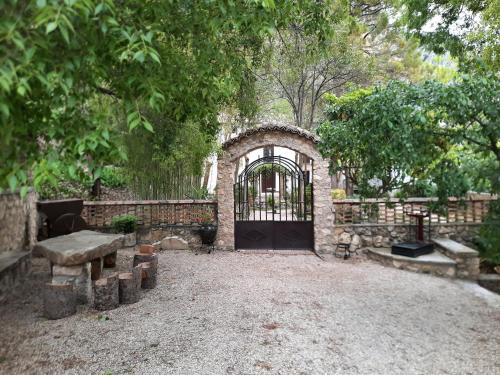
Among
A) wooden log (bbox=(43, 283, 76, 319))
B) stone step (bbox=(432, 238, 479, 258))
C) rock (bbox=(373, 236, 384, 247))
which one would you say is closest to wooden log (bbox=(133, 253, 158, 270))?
wooden log (bbox=(43, 283, 76, 319))

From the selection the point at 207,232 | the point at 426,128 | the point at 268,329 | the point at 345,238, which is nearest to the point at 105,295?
the point at 268,329

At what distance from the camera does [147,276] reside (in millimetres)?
5168

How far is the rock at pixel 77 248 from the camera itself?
4387mm

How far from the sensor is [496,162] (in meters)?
4.11

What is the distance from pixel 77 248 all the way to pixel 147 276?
1093 mm

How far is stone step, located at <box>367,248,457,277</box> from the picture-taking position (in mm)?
6301

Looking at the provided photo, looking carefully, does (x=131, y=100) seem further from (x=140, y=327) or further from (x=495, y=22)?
(x=495, y=22)

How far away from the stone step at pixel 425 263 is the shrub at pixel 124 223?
17.6 feet

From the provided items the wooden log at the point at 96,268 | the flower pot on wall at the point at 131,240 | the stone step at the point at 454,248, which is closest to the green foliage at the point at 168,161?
the flower pot on wall at the point at 131,240

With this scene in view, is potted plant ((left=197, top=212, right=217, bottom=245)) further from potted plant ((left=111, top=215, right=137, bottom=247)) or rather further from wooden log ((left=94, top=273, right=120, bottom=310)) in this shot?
wooden log ((left=94, top=273, right=120, bottom=310))

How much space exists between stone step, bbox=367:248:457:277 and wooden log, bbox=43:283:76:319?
5.58 meters

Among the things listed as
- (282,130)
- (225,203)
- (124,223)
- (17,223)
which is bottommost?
(124,223)

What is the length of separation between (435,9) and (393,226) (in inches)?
166

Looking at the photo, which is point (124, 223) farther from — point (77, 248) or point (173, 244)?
point (77, 248)
